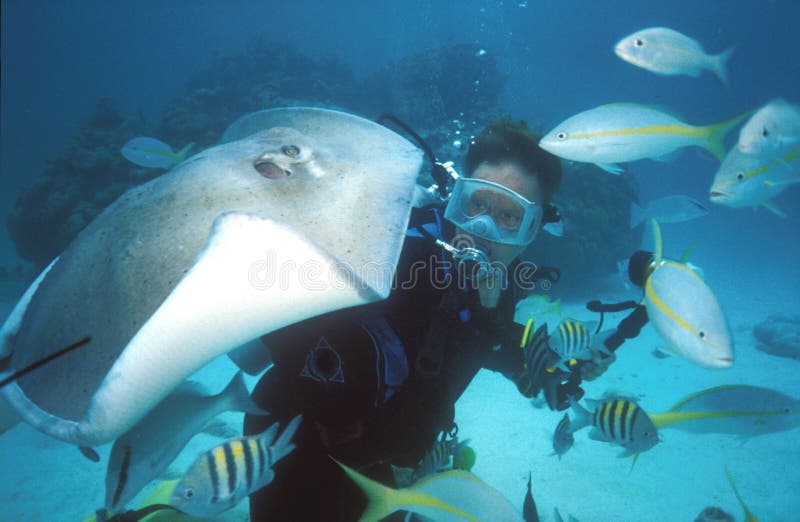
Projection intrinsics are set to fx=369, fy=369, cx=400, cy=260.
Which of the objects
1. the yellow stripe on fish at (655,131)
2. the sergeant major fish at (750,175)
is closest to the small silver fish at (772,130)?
the sergeant major fish at (750,175)

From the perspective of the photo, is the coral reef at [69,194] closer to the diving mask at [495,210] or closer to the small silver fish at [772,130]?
the diving mask at [495,210]

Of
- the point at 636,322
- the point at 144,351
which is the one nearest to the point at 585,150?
the point at 636,322

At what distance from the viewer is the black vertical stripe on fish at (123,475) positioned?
223cm

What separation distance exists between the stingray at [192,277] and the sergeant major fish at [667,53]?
325 centimetres

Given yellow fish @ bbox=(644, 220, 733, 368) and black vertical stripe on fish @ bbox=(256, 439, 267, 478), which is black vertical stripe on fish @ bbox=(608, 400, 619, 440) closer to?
yellow fish @ bbox=(644, 220, 733, 368)

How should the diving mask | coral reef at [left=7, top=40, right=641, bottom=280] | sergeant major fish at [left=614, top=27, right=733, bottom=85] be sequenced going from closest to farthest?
the diving mask, sergeant major fish at [left=614, top=27, right=733, bottom=85], coral reef at [left=7, top=40, right=641, bottom=280]

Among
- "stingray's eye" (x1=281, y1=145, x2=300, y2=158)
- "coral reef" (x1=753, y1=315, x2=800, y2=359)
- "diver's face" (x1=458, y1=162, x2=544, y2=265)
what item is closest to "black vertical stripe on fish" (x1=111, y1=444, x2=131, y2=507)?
"stingray's eye" (x1=281, y1=145, x2=300, y2=158)

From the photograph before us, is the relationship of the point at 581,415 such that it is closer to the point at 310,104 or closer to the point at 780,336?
the point at 780,336

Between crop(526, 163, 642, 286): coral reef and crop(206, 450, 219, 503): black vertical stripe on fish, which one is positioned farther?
crop(526, 163, 642, 286): coral reef

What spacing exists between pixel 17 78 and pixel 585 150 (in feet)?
305

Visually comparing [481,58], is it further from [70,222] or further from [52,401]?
[52,401]

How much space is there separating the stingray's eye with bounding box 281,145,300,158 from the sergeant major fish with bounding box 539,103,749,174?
194 cm

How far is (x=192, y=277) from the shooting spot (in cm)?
123

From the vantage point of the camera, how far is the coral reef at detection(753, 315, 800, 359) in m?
9.70
